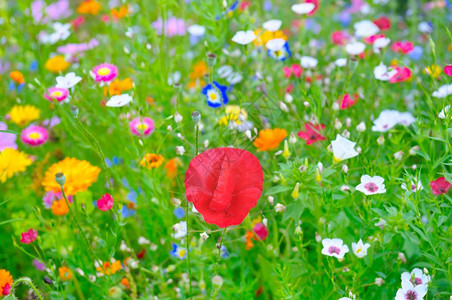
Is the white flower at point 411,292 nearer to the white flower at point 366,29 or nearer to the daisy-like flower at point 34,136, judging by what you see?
the white flower at point 366,29

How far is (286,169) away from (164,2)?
922 mm

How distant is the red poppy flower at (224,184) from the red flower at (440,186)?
0.50 m

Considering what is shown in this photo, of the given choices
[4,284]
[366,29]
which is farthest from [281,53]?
[4,284]

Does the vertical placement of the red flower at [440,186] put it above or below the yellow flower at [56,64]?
above

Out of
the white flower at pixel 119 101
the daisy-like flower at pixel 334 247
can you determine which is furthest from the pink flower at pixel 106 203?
the daisy-like flower at pixel 334 247

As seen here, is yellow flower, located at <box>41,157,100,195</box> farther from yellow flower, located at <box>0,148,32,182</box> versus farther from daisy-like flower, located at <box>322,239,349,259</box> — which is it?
daisy-like flower, located at <box>322,239,349,259</box>

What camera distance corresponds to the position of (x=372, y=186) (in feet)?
3.88

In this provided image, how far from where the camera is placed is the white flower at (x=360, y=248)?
1.16 meters

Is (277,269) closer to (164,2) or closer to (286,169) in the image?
(286,169)

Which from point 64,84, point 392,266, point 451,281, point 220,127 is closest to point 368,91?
point 220,127

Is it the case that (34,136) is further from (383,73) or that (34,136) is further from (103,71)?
(383,73)

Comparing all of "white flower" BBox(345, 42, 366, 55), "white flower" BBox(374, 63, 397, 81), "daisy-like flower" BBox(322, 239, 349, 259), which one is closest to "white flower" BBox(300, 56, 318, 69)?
"white flower" BBox(345, 42, 366, 55)

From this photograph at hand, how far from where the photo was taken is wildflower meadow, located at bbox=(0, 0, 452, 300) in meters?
1.19

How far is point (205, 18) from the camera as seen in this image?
1.71 meters
